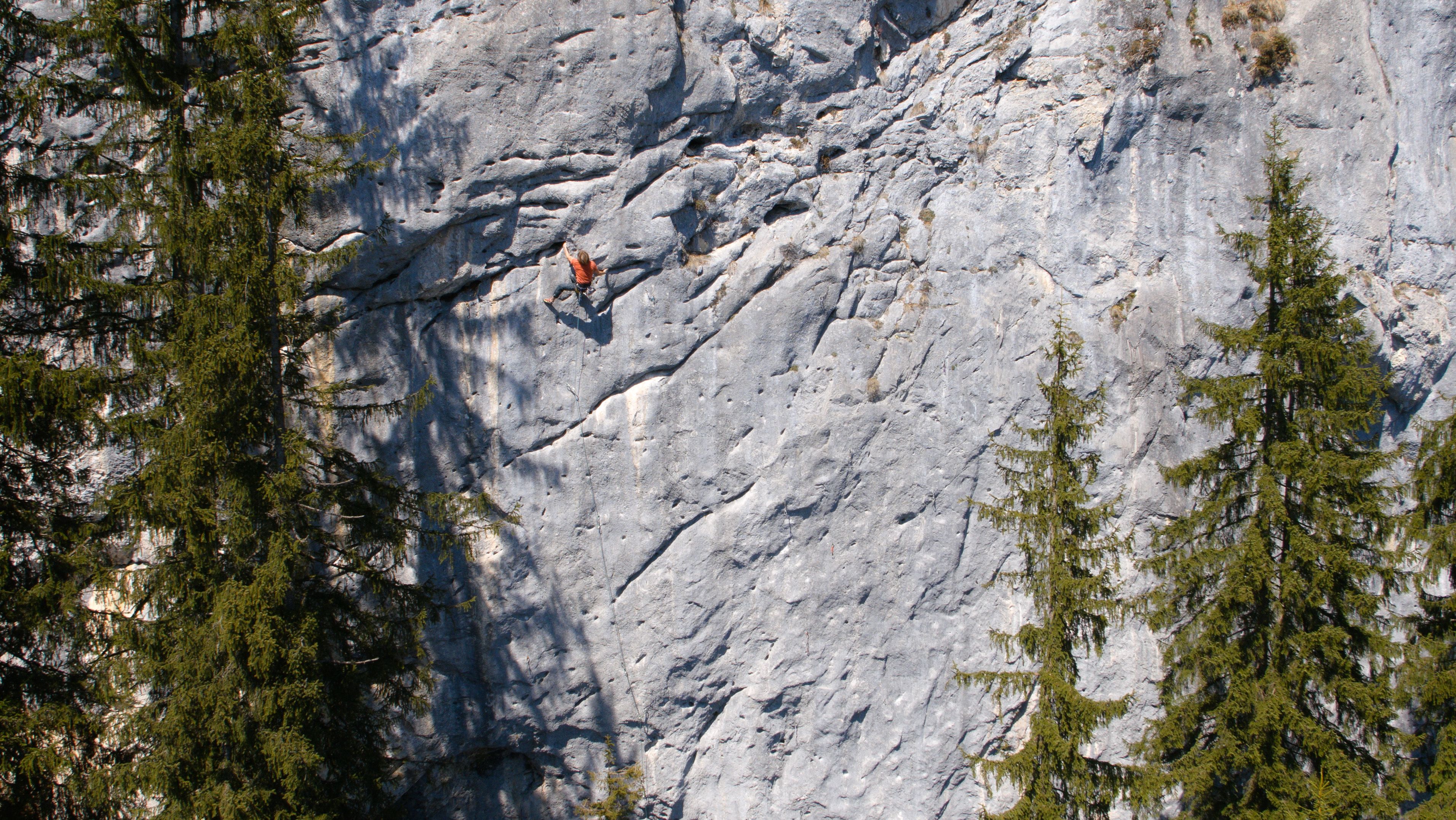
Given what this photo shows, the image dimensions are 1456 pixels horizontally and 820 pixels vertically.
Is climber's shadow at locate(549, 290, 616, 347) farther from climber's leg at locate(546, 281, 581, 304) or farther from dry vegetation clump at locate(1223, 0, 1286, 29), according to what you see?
dry vegetation clump at locate(1223, 0, 1286, 29)

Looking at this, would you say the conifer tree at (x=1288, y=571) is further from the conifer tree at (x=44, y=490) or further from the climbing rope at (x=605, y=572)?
the conifer tree at (x=44, y=490)

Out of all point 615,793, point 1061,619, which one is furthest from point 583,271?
point 615,793

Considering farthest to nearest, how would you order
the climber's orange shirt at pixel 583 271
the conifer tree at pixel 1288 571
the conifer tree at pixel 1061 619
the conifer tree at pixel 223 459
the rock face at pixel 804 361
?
the rock face at pixel 804 361 → the climber's orange shirt at pixel 583 271 → the conifer tree at pixel 1288 571 → the conifer tree at pixel 223 459 → the conifer tree at pixel 1061 619

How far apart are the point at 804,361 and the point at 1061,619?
4721 millimetres

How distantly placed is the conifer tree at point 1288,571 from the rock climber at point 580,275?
6.79 meters

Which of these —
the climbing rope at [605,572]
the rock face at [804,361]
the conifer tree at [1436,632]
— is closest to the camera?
the conifer tree at [1436,632]

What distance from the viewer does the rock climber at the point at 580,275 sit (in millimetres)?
9609

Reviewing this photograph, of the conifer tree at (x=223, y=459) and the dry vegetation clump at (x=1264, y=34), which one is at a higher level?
the dry vegetation clump at (x=1264, y=34)

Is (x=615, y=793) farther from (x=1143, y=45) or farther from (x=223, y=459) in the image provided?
(x=1143, y=45)

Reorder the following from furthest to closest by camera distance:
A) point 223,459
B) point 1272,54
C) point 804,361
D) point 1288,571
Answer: point 804,361 < point 1272,54 < point 1288,571 < point 223,459

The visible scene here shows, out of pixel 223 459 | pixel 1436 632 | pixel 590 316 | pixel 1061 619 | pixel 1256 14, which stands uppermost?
pixel 1256 14

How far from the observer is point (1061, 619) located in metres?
6.54

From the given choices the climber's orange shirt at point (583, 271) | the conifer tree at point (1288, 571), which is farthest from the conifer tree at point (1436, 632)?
the climber's orange shirt at point (583, 271)

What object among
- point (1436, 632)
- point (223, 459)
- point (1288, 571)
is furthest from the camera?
point (1436, 632)
